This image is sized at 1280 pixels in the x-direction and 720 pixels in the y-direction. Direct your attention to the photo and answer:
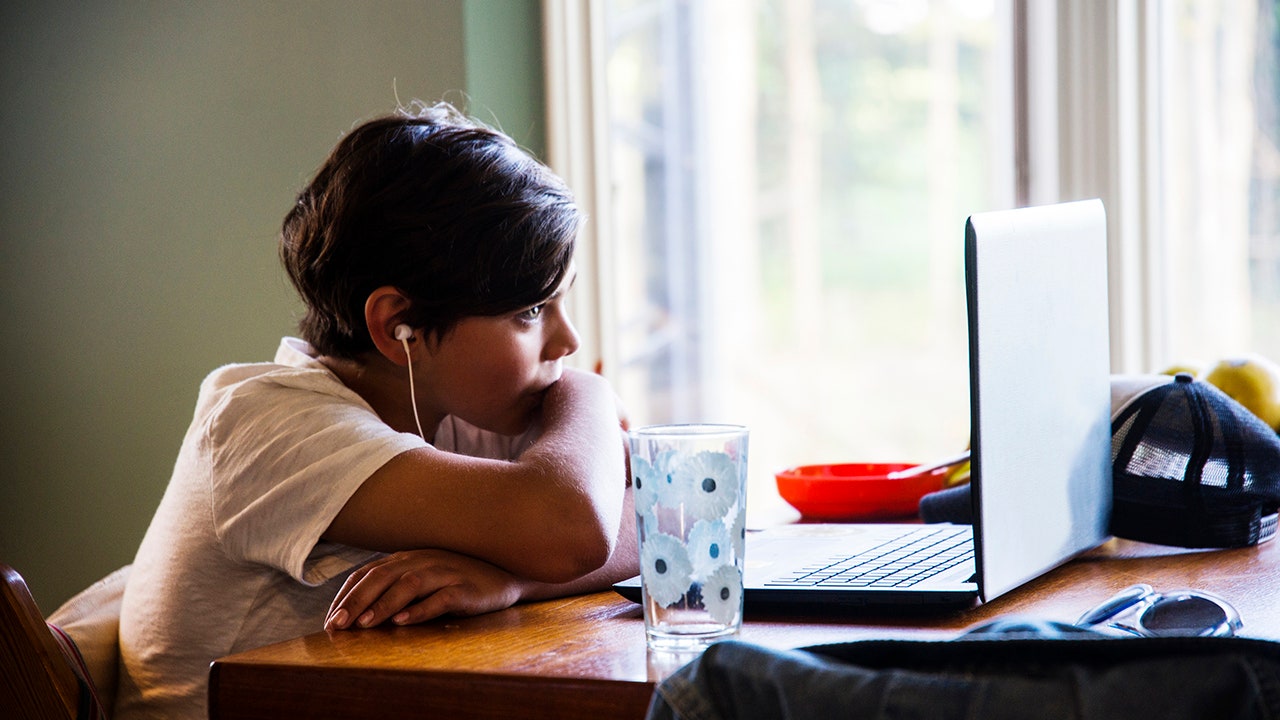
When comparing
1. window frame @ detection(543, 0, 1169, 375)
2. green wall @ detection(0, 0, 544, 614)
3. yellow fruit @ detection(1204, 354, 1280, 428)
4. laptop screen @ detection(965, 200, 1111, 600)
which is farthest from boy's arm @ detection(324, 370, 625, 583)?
green wall @ detection(0, 0, 544, 614)

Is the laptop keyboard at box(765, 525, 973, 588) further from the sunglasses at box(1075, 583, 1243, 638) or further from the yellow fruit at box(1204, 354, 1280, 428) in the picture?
the yellow fruit at box(1204, 354, 1280, 428)

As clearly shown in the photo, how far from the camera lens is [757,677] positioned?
17.6 inches

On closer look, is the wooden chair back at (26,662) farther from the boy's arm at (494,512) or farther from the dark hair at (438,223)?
the dark hair at (438,223)

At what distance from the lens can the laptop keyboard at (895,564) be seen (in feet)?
2.79

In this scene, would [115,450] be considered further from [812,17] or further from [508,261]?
[812,17]

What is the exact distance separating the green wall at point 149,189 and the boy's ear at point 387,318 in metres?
0.82

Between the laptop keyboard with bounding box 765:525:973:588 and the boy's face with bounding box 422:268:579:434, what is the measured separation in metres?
0.36

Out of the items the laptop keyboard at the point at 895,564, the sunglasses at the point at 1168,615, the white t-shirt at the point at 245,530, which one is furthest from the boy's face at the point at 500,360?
the sunglasses at the point at 1168,615

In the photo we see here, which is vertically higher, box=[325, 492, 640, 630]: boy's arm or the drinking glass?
the drinking glass

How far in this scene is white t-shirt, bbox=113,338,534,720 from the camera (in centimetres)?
100

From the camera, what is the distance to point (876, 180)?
4902mm

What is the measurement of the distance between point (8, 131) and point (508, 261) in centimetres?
160

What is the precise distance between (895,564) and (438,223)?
49cm

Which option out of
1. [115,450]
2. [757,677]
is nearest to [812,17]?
[115,450]
